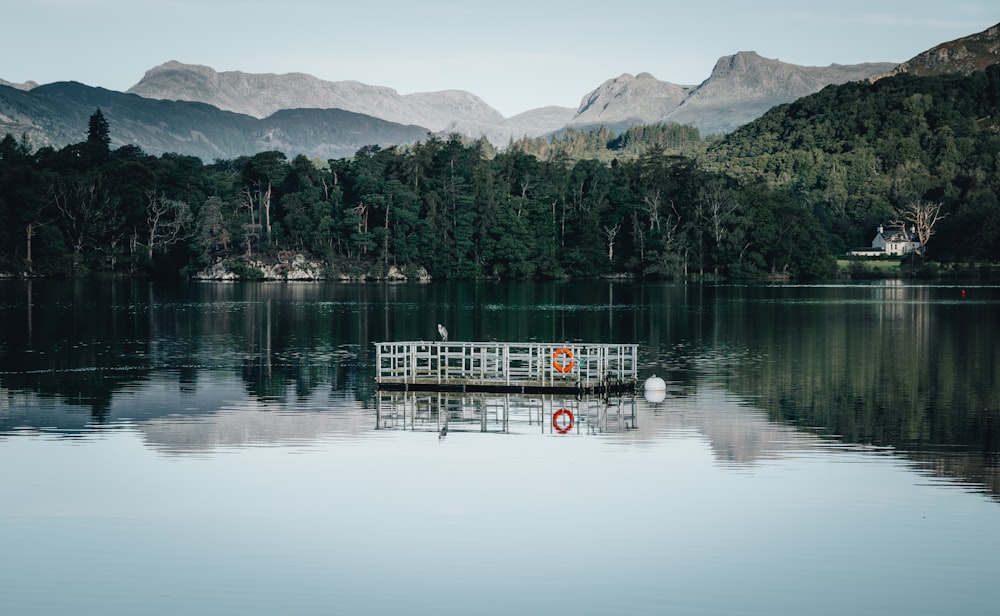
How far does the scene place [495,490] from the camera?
2400 centimetres

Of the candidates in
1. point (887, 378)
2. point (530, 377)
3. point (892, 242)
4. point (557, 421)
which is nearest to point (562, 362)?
point (530, 377)

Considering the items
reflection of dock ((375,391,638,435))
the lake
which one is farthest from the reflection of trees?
reflection of dock ((375,391,638,435))

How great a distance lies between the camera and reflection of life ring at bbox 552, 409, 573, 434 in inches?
1254

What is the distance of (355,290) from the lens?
5089 inches

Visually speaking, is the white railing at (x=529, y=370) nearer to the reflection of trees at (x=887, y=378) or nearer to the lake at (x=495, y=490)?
the lake at (x=495, y=490)

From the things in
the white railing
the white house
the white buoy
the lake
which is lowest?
the lake

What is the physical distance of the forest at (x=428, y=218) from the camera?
153 metres

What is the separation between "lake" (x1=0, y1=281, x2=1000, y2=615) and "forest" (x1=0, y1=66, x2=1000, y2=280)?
340ft

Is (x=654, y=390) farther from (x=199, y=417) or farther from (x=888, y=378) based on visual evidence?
(x=199, y=417)

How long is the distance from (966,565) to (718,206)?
138105 millimetres

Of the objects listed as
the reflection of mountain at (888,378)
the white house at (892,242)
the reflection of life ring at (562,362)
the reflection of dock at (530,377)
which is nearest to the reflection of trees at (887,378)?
the reflection of mountain at (888,378)

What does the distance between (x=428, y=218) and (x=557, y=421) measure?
13035cm

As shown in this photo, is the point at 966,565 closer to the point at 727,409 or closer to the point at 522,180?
the point at 727,409

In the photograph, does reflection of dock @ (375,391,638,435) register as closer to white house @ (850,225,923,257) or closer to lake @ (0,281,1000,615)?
lake @ (0,281,1000,615)
